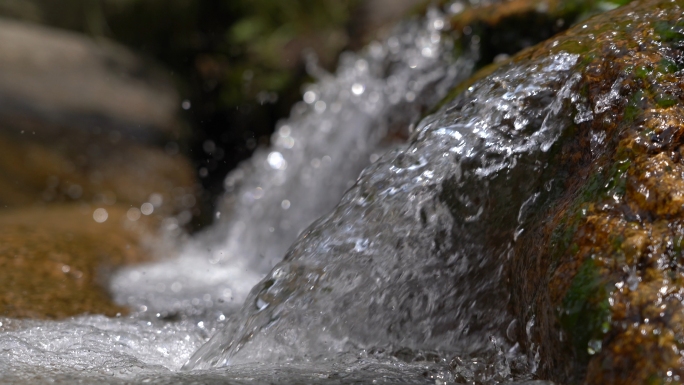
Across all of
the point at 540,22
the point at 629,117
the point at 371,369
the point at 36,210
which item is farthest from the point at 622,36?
the point at 36,210

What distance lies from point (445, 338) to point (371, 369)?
1.01 feet

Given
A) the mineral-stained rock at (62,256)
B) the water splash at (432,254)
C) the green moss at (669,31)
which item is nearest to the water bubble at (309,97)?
the mineral-stained rock at (62,256)

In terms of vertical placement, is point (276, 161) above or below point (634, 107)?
above

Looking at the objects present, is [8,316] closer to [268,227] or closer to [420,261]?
[420,261]

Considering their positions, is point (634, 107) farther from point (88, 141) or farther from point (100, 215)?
point (88, 141)

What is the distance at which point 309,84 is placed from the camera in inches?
237

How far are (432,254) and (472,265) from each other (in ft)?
0.45

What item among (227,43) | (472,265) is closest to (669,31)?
(472,265)

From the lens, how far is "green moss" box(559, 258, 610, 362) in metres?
1.51

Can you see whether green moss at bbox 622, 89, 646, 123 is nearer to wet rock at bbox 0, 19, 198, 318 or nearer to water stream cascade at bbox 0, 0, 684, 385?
water stream cascade at bbox 0, 0, 684, 385

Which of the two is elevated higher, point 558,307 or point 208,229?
point 208,229

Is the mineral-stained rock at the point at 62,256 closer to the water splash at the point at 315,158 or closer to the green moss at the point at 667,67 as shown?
the water splash at the point at 315,158

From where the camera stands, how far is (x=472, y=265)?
2111 millimetres

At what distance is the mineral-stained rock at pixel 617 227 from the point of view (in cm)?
146
